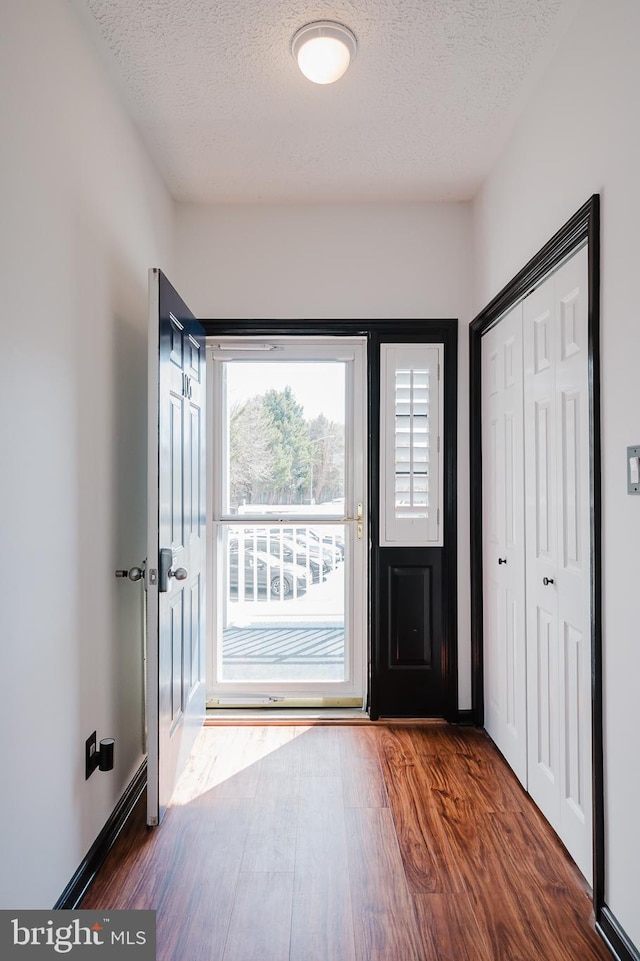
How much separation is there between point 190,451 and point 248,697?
1.47 metres

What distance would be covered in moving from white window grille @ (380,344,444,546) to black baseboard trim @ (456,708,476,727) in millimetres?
910

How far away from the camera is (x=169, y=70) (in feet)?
6.87

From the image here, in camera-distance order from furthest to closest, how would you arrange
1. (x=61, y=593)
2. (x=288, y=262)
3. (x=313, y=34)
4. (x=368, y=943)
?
1. (x=288, y=262)
2. (x=313, y=34)
3. (x=61, y=593)
4. (x=368, y=943)

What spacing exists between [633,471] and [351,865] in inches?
60.9

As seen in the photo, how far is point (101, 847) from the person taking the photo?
1.95 m

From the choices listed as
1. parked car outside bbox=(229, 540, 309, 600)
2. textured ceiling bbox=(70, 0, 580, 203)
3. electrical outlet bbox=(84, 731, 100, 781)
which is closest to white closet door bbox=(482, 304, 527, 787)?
textured ceiling bbox=(70, 0, 580, 203)

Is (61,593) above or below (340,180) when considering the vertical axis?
below

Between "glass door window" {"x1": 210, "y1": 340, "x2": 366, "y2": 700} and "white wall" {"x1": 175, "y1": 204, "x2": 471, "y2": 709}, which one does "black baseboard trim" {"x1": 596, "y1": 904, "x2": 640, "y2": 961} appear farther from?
"white wall" {"x1": 175, "y1": 204, "x2": 471, "y2": 709}

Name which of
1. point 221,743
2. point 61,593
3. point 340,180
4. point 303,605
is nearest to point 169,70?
point 340,180

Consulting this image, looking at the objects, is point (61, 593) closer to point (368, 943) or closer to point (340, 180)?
point (368, 943)

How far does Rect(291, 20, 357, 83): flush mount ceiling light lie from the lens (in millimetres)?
1866

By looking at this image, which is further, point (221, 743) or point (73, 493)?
point (221, 743)

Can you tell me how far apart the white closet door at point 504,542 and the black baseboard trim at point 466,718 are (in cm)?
12

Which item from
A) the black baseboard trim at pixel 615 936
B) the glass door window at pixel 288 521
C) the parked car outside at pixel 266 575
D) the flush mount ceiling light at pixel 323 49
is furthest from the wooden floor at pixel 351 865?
the flush mount ceiling light at pixel 323 49
